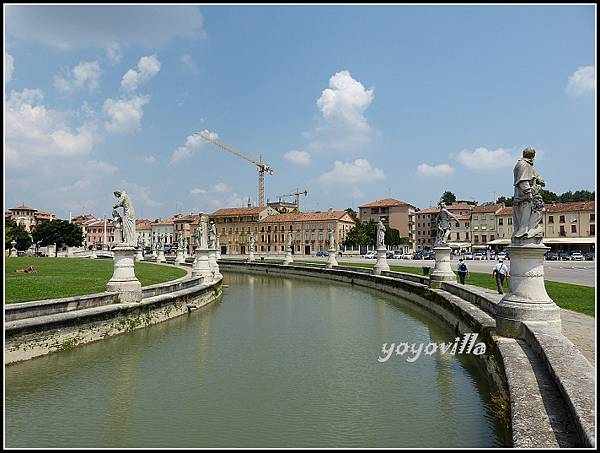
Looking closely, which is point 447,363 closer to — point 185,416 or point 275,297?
point 185,416

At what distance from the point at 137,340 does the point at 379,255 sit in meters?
19.0

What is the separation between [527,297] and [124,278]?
11926 mm

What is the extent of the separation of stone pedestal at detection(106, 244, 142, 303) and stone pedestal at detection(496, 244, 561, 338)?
1130 cm

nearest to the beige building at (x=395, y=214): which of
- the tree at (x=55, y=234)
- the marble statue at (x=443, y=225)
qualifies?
the tree at (x=55, y=234)

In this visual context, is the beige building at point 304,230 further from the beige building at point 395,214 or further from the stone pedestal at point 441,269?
the stone pedestal at point 441,269

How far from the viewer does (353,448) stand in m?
6.20

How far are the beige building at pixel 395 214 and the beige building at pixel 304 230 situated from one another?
33.7 ft

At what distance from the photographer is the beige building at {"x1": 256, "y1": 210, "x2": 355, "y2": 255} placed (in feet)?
332

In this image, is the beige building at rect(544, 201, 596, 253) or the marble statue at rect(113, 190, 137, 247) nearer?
the marble statue at rect(113, 190, 137, 247)

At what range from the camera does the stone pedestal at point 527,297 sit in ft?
26.7

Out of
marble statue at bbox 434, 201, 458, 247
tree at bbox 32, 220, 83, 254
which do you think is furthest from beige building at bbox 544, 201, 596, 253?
tree at bbox 32, 220, 83, 254

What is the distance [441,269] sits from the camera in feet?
65.1

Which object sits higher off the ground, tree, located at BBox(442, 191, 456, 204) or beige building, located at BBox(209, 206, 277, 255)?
tree, located at BBox(442, 191, 456, 204)

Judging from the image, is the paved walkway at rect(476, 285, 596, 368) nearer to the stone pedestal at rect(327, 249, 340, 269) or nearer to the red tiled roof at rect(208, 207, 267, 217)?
the stone pedestal at rect(327, 249, 340, 269)
